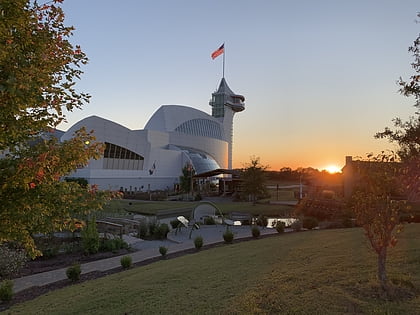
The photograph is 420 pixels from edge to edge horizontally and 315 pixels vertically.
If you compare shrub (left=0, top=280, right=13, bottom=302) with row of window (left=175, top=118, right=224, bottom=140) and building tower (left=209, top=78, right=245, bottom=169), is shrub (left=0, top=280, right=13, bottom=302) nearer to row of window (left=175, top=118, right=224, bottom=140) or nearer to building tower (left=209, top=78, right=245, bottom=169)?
row of window (left=175, top=118, right=224, bottom=140)

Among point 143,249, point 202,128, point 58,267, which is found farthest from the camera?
point 202,128

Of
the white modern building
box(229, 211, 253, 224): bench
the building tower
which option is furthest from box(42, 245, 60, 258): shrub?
the building tower

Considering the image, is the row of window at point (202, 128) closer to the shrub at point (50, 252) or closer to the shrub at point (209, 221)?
the shrub at point (209, 221)

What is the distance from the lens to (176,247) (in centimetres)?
1368

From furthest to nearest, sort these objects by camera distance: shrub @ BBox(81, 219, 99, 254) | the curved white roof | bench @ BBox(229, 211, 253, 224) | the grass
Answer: the curved white roof, bench @ BBox(229, 211, 253, 224), shrub @ BBox(81, 219, 99, 254), the grass

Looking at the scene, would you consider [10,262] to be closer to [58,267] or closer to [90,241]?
[58,267]

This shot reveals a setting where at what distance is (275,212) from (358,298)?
21.6m

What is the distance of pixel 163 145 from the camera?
70.5 meters

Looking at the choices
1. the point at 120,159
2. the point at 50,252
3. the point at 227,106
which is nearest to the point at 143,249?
the point at 50,252

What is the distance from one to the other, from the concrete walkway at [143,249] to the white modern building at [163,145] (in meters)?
14.7

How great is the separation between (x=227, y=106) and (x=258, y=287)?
98.0 metres

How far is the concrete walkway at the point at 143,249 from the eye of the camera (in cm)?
941

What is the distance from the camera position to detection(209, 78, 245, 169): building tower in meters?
102

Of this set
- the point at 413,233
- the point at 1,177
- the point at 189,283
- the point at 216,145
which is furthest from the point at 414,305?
the point at 216,145
